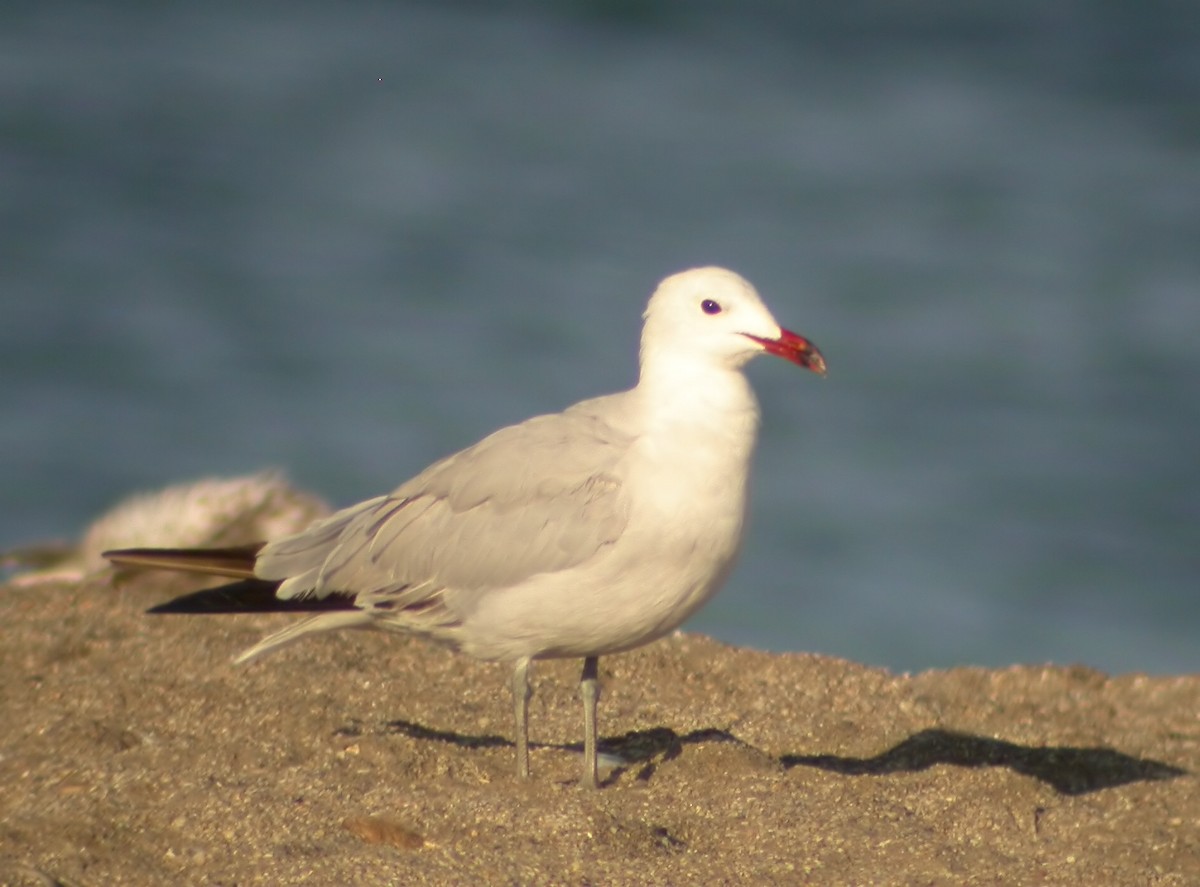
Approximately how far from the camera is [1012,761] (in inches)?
225

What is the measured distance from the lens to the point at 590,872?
4270 mm

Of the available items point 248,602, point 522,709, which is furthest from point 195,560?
point 522,709

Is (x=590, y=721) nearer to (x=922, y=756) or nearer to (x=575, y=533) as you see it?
(x=575, y=533)

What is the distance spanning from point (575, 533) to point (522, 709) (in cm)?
56

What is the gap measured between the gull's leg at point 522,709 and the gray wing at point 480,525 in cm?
26

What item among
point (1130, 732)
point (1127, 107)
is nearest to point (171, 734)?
point (1130, 732)

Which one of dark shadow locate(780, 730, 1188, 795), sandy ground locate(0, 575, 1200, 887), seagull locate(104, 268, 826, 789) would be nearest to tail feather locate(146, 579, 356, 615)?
seagull locate(104, 268, 826, 789)

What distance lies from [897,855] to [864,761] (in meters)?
1.03

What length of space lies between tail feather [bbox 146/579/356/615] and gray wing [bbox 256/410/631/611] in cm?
3

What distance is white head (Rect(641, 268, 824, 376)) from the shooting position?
5090 mm

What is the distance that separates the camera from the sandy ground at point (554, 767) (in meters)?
4.39

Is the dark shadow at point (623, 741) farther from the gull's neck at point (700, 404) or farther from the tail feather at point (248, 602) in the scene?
the gull's neck at point (700, 404)

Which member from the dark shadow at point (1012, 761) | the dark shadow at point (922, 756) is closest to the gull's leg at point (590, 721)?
the dark shadow at point (922, 756)

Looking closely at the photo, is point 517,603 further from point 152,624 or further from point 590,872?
point 152,624
